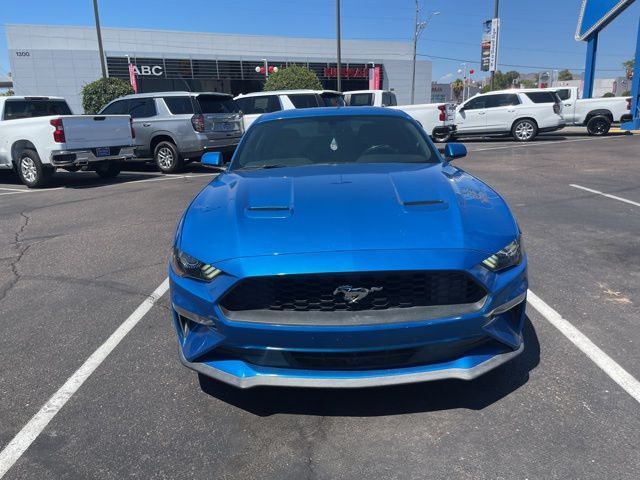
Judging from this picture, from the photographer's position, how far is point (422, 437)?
8.39 ft

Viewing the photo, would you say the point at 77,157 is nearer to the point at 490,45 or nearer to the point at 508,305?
the point at 508,305

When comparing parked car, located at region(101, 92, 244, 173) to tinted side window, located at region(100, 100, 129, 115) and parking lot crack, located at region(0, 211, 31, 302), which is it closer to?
tinted side window, located at region(100, 100, 129, 115)

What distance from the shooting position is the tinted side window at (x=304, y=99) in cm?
1483

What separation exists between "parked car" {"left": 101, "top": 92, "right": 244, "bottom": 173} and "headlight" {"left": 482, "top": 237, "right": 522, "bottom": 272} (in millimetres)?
10651

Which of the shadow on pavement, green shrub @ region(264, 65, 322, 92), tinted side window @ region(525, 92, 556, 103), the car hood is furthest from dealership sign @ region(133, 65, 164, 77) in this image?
the shadow on pavement

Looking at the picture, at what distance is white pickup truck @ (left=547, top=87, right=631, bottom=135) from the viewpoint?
20.2m

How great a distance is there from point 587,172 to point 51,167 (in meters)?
11.8

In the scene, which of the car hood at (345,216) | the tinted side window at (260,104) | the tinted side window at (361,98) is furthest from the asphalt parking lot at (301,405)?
the tinted side window at (361,98)

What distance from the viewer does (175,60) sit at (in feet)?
135

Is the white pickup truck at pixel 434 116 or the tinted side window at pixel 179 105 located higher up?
the tinted side window at pixel 179 105

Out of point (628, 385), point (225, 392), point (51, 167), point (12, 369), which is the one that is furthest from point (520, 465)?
point (51, 167)

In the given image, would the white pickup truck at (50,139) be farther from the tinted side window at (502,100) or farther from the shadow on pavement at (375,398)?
the tinted side window at (502,100)

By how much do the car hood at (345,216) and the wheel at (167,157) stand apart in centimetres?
983

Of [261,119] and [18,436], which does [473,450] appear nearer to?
[18,436]
